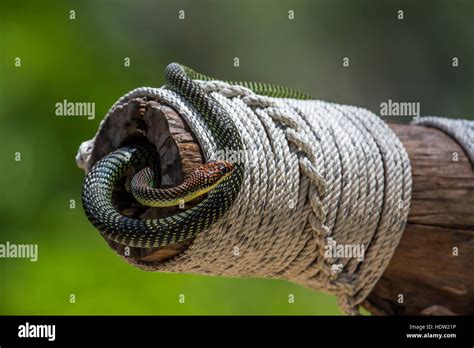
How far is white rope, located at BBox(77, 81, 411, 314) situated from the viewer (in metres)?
2.08

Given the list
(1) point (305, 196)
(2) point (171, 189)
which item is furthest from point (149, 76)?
(2) point (171, 189)

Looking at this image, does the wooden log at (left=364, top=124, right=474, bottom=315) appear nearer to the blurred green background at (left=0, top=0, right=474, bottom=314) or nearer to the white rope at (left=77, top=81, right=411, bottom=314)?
the white rope at (left=77, top=81, right=411, bottom=314)

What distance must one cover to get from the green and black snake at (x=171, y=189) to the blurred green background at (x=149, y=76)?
7.89 feet

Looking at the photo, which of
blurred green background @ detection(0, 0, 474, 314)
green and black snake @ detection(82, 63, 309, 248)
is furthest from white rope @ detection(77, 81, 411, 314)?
blurred green background @ detection(0, 0, 474, 314)

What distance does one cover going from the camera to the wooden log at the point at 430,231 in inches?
94.5

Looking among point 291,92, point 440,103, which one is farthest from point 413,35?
point 291,92

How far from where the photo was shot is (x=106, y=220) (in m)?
1.93

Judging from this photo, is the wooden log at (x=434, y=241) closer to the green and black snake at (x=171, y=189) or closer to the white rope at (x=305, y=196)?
the white rope at (x=305, y=196)

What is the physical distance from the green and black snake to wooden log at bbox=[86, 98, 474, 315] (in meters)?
0.14

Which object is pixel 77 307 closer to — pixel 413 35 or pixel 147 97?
pixel 147 97

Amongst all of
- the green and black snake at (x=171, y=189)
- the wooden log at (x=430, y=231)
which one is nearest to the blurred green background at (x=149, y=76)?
the wooden log at (x=430, y=231)

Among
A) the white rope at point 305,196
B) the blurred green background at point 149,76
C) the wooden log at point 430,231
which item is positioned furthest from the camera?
the blurred green background at point 149,76

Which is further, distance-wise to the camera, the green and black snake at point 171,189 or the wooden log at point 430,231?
the wooden log at point 430,231

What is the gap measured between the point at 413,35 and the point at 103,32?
2922 mm
